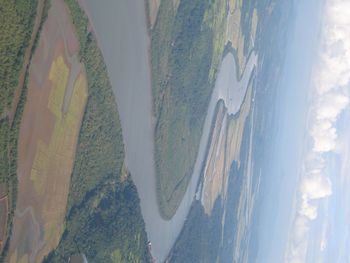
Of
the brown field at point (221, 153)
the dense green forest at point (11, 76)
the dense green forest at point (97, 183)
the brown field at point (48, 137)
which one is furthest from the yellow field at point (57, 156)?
the brown field at point (221, 153)

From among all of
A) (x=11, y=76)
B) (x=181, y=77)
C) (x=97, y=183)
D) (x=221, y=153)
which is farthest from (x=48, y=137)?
(x=221, y=153)

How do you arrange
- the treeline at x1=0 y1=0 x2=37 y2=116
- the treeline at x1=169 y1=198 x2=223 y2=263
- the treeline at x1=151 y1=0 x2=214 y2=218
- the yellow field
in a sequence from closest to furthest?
the treeline at x1=0 y1=0 x2=37 y2=116, the yellow field, the treeline at x1=151 y1=0 x2=214 y2=218, the treeline at x1=169 y1=198 x2=223 y2=263

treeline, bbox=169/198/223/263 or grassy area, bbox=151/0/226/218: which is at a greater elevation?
grassy area, bbox=151/0/226/218

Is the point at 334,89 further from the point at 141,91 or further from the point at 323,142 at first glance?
the point at 141,91

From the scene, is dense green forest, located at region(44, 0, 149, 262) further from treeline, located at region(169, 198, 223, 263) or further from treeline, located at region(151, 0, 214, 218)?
treeline, located at region(169, 198, 223, 263)

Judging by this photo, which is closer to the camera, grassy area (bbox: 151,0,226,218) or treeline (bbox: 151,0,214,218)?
treeline (bbox: 151,0,214,218)

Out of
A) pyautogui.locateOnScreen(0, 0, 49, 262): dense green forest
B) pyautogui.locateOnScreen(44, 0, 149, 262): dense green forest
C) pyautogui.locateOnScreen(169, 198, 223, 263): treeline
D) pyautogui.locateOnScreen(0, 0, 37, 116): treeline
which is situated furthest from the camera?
pyautogui.locateOnScreen(169, 198, 223, 263): treeline

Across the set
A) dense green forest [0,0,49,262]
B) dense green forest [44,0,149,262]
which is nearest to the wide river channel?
dense green forest [44,0,149,262]

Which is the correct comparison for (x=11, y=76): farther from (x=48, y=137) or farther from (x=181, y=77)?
(x=181, y=77)
